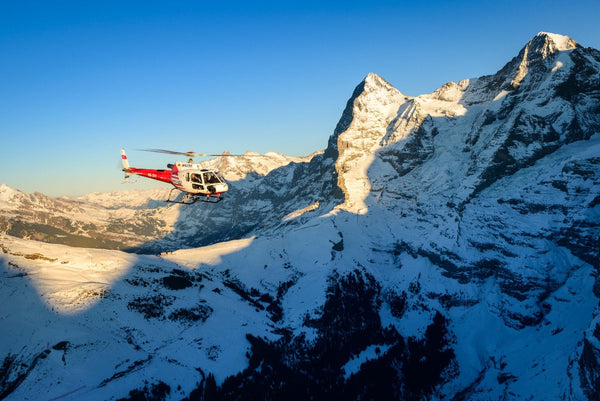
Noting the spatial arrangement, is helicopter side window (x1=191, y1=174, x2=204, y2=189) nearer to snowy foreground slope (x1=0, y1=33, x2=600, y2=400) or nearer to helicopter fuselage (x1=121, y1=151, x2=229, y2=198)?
helicopter fuselage (x1=121, y1=151, x2=229, y2=198)

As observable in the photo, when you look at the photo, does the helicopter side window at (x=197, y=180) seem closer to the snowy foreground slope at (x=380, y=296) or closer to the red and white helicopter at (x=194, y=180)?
the red and white helicopter at (x=194, y=180)

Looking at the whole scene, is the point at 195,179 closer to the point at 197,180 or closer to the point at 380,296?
the point at 197,180

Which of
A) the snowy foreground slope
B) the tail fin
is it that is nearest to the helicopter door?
the tail fin

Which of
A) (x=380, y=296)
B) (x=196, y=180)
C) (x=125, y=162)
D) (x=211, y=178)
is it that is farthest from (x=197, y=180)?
(x=380, y=296)

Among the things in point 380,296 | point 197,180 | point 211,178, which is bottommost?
point 380,296

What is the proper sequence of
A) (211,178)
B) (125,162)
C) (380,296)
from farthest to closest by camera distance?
(380,296) < (125,162) < (211,178)

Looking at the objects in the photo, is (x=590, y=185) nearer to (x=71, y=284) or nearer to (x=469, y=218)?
(x=469, y=218)

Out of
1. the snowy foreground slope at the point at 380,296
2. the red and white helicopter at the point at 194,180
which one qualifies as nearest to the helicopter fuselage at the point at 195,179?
the red and white helicopter at the point at 194,180

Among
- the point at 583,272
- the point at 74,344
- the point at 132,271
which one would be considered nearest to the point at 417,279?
the point at 583,272
